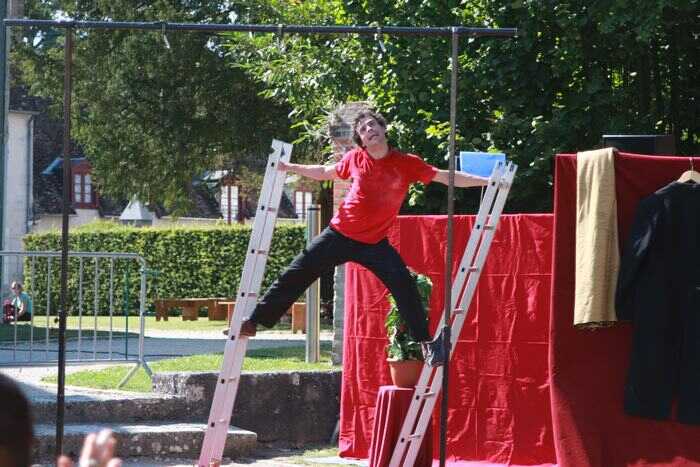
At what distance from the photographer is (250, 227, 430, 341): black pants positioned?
797 cm

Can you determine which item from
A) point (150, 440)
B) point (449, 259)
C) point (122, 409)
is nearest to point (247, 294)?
point (449, 259)

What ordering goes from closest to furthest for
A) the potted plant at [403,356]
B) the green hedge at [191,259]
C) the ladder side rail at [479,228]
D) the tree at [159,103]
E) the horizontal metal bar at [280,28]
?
the horizontal metal bar at [280,28], the ladder side rail at [479,228], the potted plant at [403,356], the tree at [159,103], the green hedge at [191,259]

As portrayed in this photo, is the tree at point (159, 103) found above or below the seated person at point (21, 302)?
above

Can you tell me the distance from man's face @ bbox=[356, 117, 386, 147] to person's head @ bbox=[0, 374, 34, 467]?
19.3ft

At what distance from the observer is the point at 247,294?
8.03m

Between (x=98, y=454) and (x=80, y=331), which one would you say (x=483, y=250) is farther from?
(x=98, y=454)

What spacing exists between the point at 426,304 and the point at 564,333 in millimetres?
1188

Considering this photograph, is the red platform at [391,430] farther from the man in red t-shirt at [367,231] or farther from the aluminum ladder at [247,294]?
the aluminum ladder at [247,294]

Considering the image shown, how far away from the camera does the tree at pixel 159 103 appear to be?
2753 cm

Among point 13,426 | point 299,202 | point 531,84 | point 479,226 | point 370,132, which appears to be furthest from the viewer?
point 299,202

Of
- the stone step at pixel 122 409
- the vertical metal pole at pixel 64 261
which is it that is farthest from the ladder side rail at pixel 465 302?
the stone step at pixel 122 409

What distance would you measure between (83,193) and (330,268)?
47.9 m

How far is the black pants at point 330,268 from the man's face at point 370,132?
604mm

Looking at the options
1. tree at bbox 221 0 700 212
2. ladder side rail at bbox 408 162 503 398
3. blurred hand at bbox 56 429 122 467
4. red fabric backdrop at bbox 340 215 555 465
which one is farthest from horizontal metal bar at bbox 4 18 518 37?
tree at bbox 221 0 700 212
